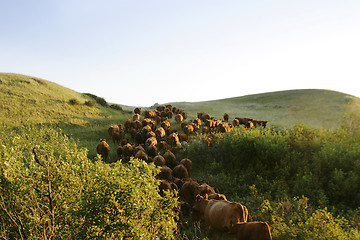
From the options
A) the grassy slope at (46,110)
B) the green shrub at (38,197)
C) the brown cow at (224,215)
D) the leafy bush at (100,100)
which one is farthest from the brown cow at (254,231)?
the leafy bush at (100,100)

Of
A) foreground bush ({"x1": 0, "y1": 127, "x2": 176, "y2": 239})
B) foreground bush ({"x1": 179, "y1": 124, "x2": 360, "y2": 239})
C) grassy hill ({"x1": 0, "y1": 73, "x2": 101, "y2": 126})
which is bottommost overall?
foreground bush ({"x1": 179, "y1": 124, "x2": 360, "y2": 239})

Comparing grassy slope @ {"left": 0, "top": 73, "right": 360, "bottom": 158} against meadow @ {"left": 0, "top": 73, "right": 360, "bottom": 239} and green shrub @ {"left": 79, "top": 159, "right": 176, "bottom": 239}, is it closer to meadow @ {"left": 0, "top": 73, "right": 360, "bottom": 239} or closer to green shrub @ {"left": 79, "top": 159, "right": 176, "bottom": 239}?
meadow @ {"left": 0, "top": 73, "right": 360, "bottom": 239}

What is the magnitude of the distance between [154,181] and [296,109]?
2003 inches

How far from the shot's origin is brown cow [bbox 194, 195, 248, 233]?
618cm

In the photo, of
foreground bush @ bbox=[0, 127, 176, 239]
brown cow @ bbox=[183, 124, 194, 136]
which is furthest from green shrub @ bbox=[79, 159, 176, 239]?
brown cow @ bbox=[183, 124, 194, 136]

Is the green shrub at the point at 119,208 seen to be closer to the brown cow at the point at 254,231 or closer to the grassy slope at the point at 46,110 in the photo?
the brown cow at the point at 254,231

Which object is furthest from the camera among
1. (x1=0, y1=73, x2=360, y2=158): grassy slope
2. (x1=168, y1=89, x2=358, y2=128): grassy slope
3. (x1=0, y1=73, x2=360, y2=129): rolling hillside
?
(x1=168, y1=89, x2=358, y2=128): grassy slope

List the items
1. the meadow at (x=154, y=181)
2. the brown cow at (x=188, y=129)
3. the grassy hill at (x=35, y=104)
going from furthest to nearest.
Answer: the grassy hill at (x=35, y=104), the brown cow at (x=188, y=129), the meadow at (x=154, y=181)

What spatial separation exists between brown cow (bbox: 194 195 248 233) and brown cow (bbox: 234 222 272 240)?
13.1 inches

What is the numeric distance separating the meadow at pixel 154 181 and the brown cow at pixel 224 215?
0.73 metres

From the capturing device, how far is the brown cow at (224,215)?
6184mm

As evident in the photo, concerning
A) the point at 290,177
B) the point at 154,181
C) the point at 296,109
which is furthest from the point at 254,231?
the point at 296,109

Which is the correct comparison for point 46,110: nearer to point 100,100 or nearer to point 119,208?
point 100,100

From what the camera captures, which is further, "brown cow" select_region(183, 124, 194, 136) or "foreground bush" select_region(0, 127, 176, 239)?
"brown cow" select_region(183, 124, 194, 136)
